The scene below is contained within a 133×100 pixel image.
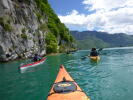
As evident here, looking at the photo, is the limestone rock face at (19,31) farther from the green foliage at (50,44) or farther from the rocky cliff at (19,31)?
the green foliage at (50,44)

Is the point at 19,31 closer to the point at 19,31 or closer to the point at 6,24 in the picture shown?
the point at 19,31

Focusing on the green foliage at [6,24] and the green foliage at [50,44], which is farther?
the green foliage at [50,44]

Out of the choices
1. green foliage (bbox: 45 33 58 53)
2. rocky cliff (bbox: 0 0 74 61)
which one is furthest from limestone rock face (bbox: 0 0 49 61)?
green foliage (bbox: 45 33 58 53)

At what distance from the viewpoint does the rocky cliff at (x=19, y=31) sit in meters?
49.1

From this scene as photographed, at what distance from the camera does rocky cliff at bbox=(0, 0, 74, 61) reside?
49062 millimetres

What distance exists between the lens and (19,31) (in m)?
55.2

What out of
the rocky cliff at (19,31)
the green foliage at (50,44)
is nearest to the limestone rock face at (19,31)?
the rocky cliff at (19,31)

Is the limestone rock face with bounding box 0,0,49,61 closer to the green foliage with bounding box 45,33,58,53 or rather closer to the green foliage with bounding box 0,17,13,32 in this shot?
the green foliage with bounding box 0,17,13,32

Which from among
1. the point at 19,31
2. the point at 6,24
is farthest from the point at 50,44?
the point at 6,24

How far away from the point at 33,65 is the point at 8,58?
71.3ft

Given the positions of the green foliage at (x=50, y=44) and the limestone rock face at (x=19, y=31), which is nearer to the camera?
the limestone rock face at (x=19, y=31)

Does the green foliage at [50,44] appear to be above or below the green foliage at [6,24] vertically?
below

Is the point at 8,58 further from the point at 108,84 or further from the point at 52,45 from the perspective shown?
the point at 108,84

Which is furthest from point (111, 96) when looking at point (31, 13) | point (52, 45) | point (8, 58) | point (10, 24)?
point (52, 45)
